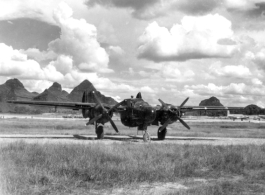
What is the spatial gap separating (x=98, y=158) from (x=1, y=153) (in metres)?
5.70

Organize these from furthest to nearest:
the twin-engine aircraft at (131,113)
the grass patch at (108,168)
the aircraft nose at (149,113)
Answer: the twin-engine aircraft at (131,113) → the aircraft nose at (149,113) → the grass patch at (108,168)

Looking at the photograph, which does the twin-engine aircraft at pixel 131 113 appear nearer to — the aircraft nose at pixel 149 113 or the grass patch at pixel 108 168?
the aircraft nose at pixel 149 113

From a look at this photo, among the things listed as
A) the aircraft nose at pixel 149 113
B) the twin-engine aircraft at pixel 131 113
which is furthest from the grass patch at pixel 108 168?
the twin-engine aircraft at pixel 131 113

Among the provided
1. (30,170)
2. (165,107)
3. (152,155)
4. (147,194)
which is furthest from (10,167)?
(165,107)

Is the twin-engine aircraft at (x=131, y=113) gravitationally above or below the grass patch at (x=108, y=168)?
above

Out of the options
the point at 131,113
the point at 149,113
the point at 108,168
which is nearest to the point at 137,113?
the point at 131,113

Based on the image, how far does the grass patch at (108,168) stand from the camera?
11016 mm

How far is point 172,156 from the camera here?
57.5 feet

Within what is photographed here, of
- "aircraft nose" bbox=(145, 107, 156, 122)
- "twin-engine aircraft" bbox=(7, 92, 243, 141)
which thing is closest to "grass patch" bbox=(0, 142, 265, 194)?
"aircraft nose" bbox=(145, 107, 156, 122)

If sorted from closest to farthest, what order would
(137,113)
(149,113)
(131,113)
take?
(149,113)
(137,113)
(131,113)

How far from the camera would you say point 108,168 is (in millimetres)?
13133

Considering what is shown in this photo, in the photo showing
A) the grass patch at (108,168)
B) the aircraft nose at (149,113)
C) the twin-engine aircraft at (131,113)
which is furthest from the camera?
the twin-engine aircraft at (131,113)

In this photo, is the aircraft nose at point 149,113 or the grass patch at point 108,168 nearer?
the grass patch at point 108,168

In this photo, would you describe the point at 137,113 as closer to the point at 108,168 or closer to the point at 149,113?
the point at 149,113
